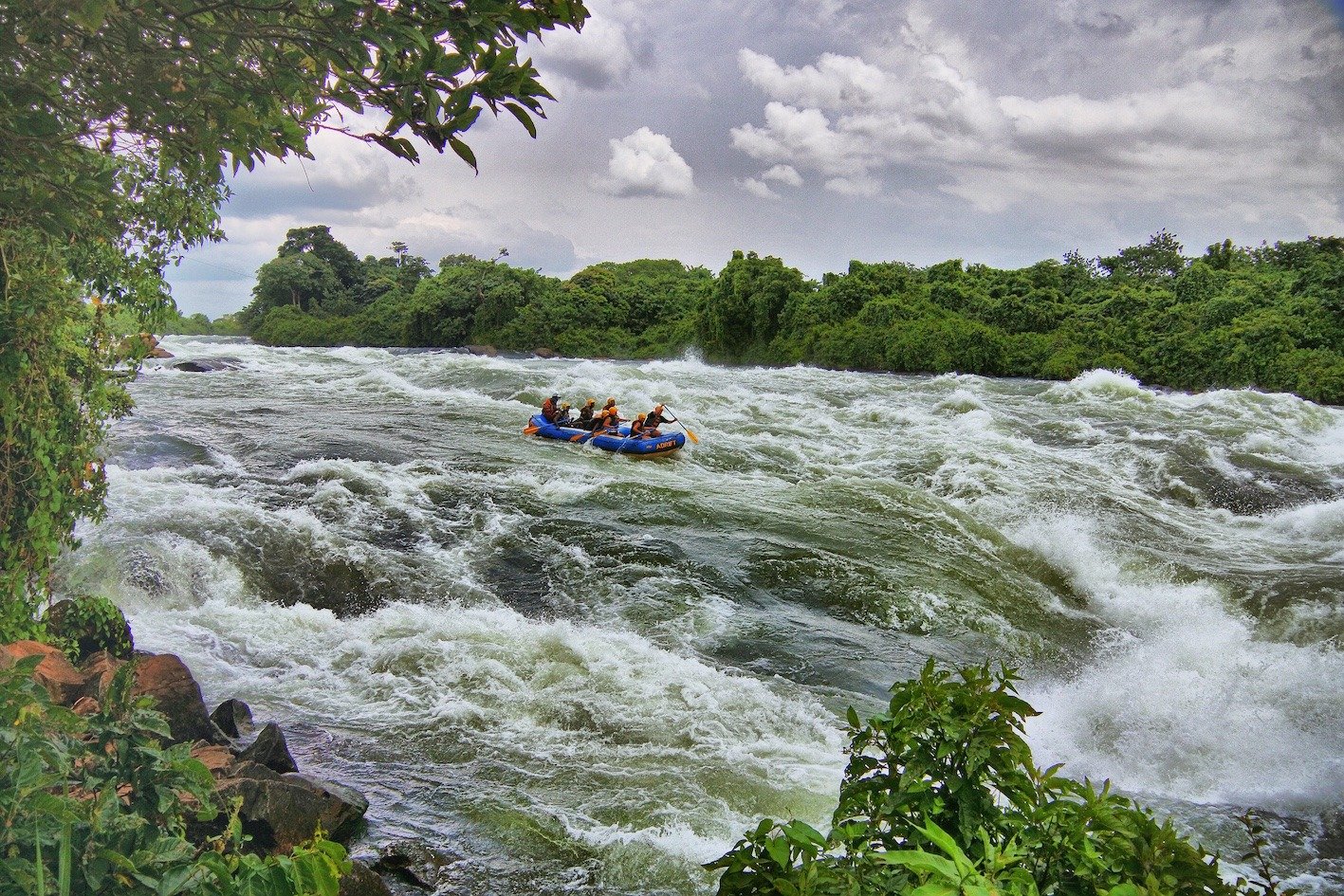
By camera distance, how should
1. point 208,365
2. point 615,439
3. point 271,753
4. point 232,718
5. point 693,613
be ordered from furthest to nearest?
point 208,365, point 615,439, point 693,613, point 232,718, point 271,753

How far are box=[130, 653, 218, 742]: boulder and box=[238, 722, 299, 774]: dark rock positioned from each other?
23 centimetres

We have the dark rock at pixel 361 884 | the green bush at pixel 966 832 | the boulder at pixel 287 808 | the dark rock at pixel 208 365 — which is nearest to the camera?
the green bush at pixel 966 832

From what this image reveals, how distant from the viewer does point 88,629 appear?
4836 mm

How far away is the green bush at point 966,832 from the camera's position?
67.3 inches

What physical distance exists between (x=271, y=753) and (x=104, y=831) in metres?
2.53

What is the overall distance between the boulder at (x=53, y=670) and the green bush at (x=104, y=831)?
2.20m

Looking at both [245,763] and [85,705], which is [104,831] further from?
[85,705]

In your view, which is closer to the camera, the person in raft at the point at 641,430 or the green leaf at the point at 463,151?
the green leaf at the point at 463,151

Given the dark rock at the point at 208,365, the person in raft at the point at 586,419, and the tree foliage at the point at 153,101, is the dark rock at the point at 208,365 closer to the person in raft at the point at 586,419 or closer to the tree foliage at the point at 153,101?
the person in raft at the point at 586,419

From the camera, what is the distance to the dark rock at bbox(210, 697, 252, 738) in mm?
4676

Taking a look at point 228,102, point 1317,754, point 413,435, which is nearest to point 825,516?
point 1317,754

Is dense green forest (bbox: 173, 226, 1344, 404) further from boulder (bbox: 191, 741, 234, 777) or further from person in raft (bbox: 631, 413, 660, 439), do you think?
boulder (bbox: 191, 741, 234, 777)

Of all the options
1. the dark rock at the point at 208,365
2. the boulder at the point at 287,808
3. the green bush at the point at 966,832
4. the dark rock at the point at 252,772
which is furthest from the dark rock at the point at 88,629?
the dark rock at the point at 208,365

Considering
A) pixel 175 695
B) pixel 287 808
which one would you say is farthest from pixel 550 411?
pixel 287 808
